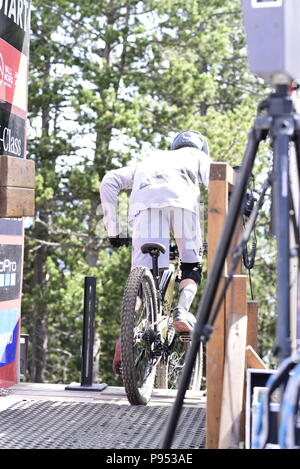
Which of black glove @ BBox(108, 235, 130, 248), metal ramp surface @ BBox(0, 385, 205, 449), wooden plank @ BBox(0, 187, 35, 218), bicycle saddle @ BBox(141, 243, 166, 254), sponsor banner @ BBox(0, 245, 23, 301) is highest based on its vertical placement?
wooden plank @ BBox(0, 187, 35, 218)

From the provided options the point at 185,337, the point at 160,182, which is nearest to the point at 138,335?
the point at 185,337

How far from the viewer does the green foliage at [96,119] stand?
14023mm

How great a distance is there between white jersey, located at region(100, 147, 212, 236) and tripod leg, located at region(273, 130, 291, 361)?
2.06 metres

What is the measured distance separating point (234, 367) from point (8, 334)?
2111mm

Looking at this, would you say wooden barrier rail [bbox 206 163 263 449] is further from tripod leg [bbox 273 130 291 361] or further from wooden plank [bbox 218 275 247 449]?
tripod leg [bbox 273 130 291 361]

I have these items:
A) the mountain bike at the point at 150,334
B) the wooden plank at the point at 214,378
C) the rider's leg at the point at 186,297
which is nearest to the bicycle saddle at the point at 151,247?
the mountain bike at the point at 150,334

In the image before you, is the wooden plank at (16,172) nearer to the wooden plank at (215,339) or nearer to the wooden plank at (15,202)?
the wooden plank at (15,202)

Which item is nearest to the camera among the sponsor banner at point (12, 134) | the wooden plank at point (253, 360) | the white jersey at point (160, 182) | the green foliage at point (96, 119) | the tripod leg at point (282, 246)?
the tripod leg at point (282, 246)

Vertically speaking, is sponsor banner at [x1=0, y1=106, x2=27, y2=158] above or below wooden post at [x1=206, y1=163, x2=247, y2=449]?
above

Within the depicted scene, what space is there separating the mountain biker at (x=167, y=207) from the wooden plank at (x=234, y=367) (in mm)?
1308

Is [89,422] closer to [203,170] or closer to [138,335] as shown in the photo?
[138,335]

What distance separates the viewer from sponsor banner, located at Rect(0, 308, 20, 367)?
4723 mm

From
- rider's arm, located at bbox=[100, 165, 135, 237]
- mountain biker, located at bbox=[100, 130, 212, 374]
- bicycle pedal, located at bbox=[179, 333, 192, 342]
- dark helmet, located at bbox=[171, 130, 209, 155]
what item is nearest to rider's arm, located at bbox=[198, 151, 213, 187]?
mountain biker, located at bbox=[100, 130, 212, 374]

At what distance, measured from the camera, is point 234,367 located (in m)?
3.04
